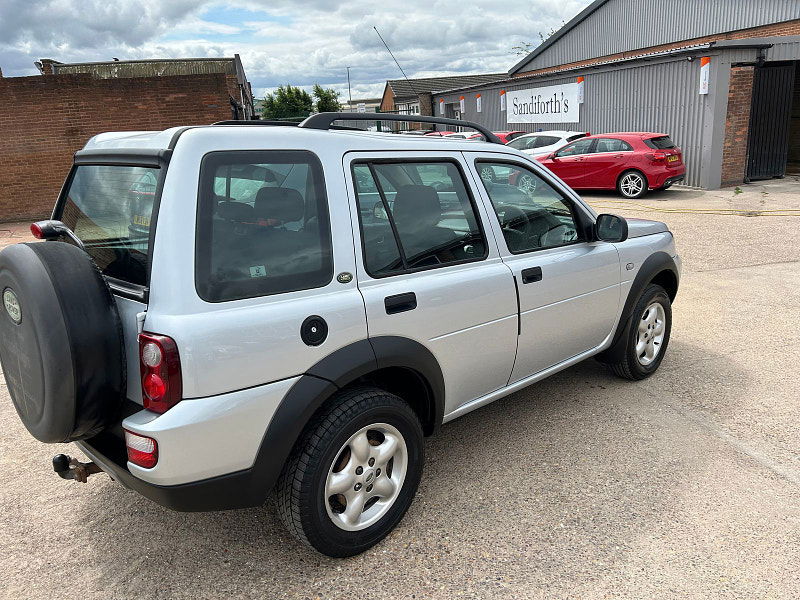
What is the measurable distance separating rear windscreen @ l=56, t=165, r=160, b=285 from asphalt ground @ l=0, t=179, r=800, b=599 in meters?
1.28

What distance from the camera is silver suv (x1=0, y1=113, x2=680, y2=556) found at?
7.00 ft

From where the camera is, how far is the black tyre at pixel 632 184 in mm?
14422

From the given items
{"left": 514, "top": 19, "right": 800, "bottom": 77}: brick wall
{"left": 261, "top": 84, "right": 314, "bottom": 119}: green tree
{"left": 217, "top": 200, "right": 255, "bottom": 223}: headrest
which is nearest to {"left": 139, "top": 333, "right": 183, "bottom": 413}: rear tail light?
{"left": 217, "top": 200, "right": 255, "bottom": 223}: headrest

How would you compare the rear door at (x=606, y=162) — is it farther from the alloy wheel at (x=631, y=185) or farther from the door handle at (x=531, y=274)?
the door handle at (x=531, y=274)

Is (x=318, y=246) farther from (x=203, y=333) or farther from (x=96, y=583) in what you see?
(x=96, y=583)

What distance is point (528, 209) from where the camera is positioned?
11.4 ft

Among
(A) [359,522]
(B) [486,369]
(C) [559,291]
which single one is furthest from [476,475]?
(C) [559,291]

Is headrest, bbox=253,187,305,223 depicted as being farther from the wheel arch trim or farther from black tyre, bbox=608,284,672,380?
black tyre, bbox=608,284,672,380

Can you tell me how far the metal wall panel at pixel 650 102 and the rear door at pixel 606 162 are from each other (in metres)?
2.36

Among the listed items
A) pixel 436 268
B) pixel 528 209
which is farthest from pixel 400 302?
pixel 528 209

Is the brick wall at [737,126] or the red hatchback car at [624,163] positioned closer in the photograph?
the red hatchback car at [624,163]

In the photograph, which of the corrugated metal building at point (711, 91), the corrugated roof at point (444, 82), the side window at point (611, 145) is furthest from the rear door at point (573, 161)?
the corrugated roof at point (444, 82)

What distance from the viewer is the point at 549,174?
144 inches

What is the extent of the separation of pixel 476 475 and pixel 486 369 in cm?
59
